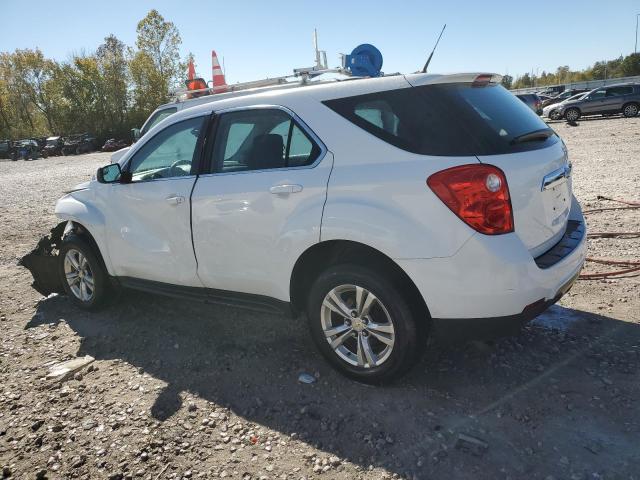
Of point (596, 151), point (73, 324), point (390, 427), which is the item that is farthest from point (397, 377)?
point (596, 151)

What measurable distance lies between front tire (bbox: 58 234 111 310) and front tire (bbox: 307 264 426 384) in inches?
92.2

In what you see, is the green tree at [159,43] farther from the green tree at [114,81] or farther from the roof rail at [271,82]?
the roof rail at [271,82]

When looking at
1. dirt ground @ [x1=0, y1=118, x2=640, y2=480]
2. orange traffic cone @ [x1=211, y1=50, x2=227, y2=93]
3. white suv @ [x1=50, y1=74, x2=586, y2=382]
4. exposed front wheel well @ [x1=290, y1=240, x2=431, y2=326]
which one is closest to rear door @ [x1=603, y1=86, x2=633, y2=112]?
orange traffic cone @ [x1=211, y1=50, x2=227, y2=93]

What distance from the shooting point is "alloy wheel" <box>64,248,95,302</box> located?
4574mm

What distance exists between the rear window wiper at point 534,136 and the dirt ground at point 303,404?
1.42 m

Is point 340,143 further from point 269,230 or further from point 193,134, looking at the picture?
point 193,134

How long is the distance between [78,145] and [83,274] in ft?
139

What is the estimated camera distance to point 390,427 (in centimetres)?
268

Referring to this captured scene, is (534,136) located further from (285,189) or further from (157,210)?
(157,210)

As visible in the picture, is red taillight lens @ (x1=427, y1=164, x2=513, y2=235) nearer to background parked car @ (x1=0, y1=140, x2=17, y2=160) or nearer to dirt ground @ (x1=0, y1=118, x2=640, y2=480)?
dirt ground @ (x1=0, y1=118, x2=640, y2=480)

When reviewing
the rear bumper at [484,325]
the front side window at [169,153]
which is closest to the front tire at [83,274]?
the front side window at [169,153]

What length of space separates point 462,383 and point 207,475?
158 centimetres

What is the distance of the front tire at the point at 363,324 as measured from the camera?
2.76m

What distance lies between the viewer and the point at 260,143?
3.30 m
